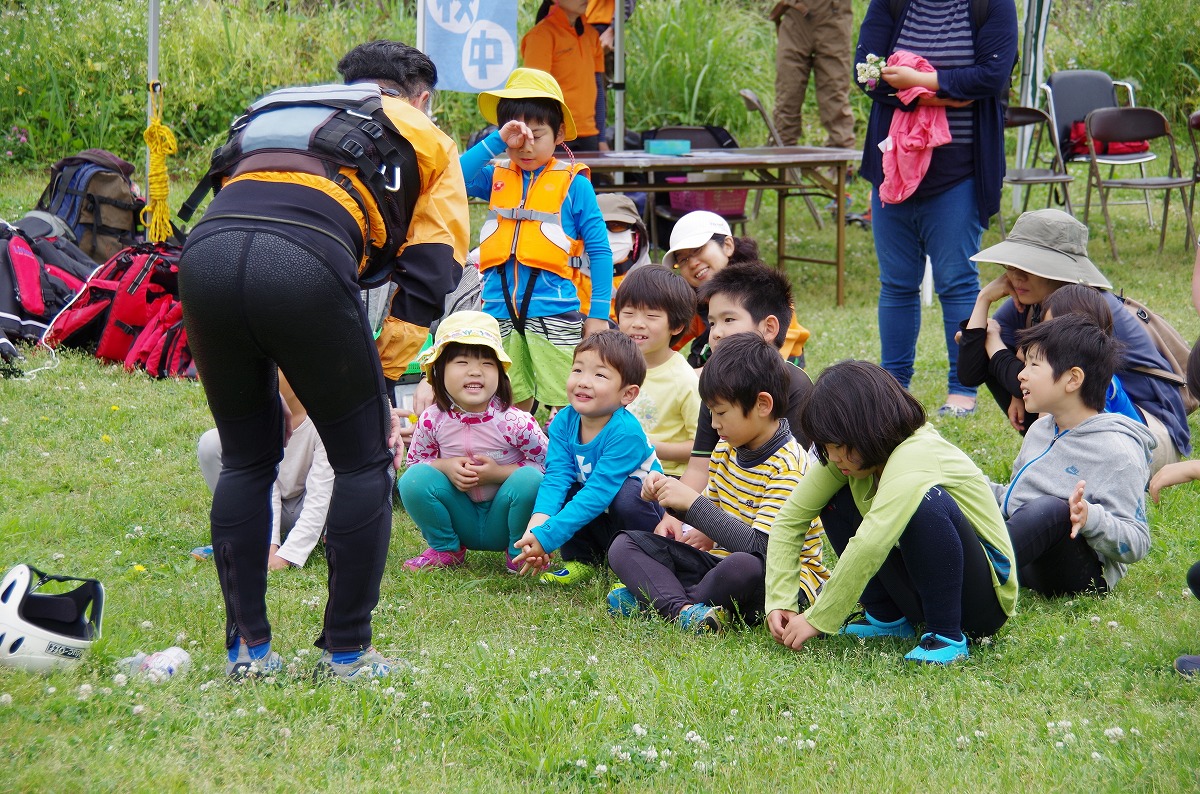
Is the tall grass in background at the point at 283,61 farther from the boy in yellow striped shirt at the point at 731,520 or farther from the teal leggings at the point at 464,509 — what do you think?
the boy in yellow striped shirt at the point at 731,520

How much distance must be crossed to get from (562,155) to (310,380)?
5.46m

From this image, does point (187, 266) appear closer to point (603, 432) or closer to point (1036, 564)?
point (603, 432)

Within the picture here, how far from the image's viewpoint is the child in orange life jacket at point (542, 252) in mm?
5008

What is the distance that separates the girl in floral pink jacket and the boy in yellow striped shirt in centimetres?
55

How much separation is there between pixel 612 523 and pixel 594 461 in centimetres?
24

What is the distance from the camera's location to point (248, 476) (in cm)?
285

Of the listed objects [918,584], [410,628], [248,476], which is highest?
[248,476]

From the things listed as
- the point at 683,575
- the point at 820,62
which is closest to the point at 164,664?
the point at 683,575

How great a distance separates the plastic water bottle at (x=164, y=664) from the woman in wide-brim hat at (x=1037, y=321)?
3.10 m

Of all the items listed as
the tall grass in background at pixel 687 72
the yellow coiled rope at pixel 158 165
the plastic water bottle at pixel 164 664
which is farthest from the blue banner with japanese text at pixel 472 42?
the tall grass in background at pixel 687 72

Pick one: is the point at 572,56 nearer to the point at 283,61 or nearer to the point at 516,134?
the point at 516,134

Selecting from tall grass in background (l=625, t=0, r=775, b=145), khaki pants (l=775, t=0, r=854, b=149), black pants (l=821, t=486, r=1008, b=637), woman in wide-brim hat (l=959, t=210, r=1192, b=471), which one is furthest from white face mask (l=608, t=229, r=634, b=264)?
tall grass in background (l=625, t=0, r=775, b=145)

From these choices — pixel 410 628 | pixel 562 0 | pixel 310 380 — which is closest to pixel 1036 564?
pixel 410 628

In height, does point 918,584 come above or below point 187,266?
below
